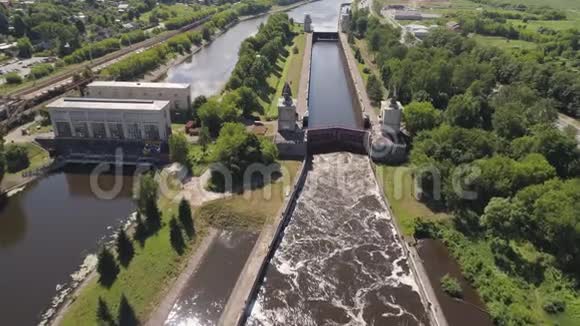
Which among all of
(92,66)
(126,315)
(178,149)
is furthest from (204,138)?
(92,66)

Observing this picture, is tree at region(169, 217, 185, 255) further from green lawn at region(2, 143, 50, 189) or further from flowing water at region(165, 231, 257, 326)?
green lawn at region(2, 143, 50, 189)

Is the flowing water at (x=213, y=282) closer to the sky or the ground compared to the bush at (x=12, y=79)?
closer to the ground

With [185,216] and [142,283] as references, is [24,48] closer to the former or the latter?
[185,216]

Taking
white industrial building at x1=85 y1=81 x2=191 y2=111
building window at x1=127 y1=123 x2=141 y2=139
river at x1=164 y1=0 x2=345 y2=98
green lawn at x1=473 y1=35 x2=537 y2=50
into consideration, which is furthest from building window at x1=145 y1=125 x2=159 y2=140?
green lawn at x1=473 y1=35 x2=537 y2=50

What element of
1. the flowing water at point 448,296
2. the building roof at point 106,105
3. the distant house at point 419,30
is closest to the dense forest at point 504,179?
the flowing water at point 448,296

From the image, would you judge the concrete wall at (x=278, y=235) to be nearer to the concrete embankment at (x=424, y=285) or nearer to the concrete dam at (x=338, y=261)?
the concrete dam at (x=338, y=261)

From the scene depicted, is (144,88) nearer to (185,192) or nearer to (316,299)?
(185,192)

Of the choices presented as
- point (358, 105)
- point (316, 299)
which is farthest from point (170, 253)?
point (358, 105)
